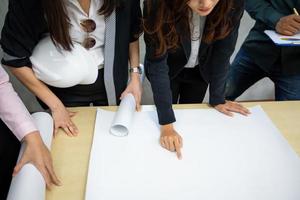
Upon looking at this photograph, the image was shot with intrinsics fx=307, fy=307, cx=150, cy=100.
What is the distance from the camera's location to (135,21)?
0.93 m

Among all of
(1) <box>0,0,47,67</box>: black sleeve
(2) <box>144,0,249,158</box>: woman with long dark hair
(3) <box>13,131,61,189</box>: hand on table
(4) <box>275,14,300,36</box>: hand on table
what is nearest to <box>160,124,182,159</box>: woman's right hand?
(2) <box>144,0,249,158</box>: woman with long dark hair

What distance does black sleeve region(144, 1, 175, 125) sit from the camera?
819mm

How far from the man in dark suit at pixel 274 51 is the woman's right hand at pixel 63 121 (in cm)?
73

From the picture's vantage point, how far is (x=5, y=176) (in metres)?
0.72

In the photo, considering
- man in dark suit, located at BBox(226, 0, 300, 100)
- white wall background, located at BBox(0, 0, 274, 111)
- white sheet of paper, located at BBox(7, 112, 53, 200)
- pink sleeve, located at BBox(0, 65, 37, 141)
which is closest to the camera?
white sheet of paper, located at BBox(7, 112, 53, 200)

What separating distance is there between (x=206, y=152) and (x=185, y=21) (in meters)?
0.34

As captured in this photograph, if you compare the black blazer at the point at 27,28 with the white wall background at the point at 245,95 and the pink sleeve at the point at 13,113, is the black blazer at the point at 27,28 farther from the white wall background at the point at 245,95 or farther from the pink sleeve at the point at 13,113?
the white wall background at the point at 245,95

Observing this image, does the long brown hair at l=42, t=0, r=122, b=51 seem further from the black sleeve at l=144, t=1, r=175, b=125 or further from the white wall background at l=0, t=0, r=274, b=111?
the white wall background at l=0, t=0, r=274, b=111

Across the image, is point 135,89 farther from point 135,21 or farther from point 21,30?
point 21,30

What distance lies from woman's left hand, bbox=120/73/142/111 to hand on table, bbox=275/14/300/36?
497mm

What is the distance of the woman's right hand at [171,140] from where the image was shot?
75 cm

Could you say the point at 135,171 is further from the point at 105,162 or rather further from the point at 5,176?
the point at 5,176

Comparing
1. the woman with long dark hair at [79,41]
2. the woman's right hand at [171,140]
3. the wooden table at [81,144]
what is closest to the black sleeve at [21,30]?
the woman with long dark hair at [79,41]

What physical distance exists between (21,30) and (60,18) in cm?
10
